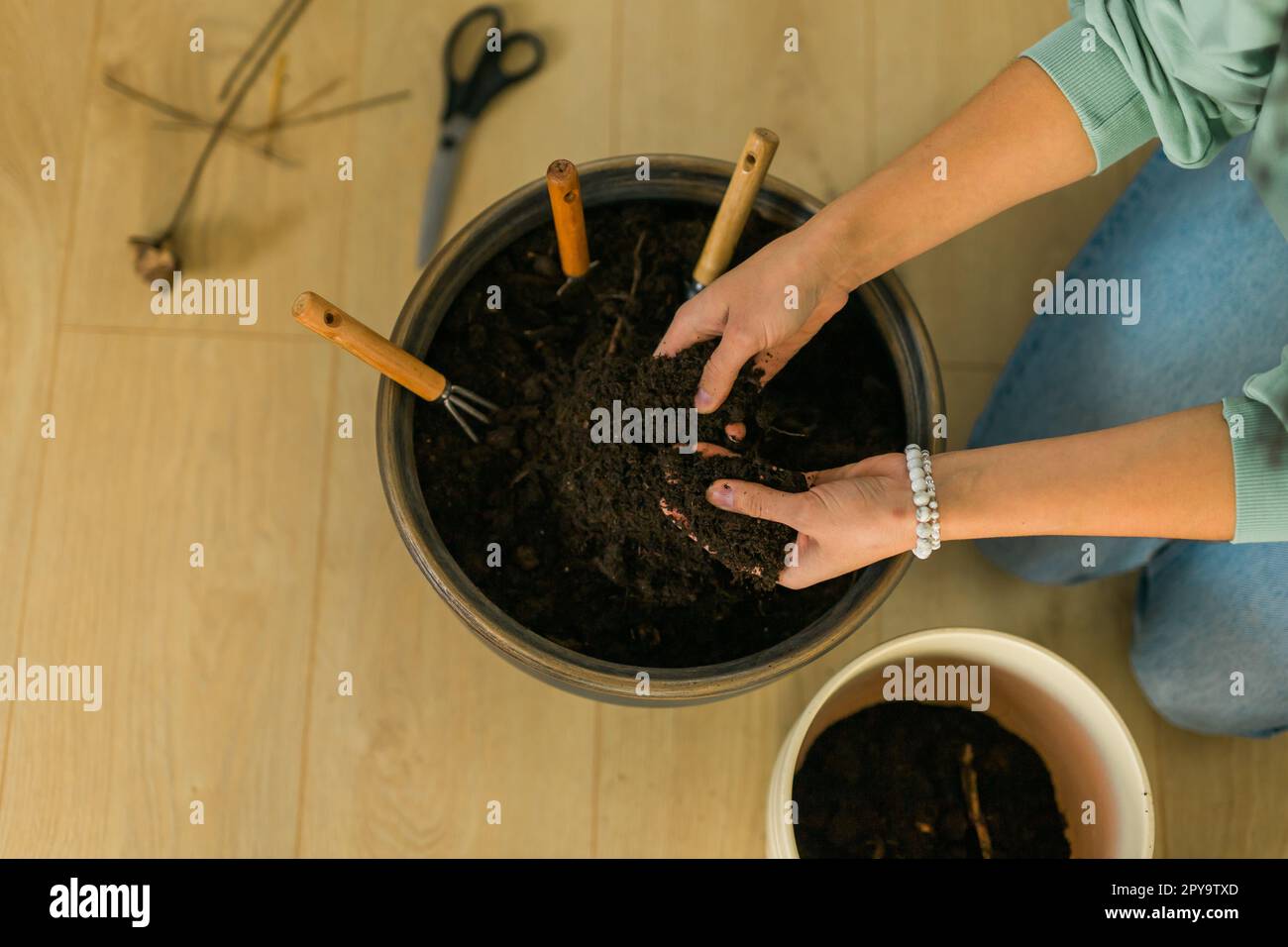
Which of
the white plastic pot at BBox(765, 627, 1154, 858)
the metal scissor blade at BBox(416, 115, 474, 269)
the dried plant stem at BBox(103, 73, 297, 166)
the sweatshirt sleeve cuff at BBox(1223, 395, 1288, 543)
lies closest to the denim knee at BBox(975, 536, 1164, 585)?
the white plastic pot at BBox(765, 627, 1154, 858)

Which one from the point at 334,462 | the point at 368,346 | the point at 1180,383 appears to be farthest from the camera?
the point at 334,462

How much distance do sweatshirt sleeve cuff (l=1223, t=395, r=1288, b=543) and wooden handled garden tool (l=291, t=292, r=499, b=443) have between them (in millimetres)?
482

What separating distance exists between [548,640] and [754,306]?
0.26 m

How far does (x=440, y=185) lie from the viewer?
1.02 m

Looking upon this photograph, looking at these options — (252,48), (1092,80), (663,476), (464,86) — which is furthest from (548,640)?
(252,48)

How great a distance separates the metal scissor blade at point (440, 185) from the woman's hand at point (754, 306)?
16.8 inches

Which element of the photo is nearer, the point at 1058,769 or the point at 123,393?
the point at 1058,769

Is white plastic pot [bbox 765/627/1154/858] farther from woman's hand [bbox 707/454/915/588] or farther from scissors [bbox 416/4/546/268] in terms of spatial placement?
scissors [bbox 416/4/546/268]

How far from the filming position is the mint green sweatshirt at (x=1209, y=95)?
0.61 meters

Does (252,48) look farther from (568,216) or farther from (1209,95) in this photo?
(1209,95)

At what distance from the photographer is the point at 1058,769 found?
0.87 metres

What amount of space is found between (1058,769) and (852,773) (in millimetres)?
175
